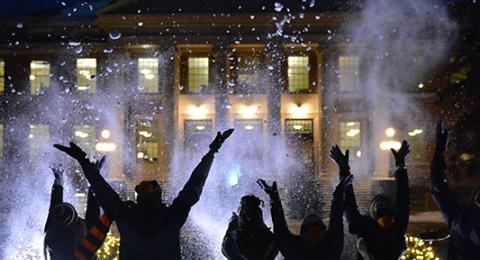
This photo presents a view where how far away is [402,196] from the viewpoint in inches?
224

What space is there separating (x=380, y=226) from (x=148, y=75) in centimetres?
2960

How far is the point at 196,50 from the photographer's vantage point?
33969 mm

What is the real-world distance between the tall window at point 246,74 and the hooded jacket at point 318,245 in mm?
28632

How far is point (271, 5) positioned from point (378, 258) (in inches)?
1130

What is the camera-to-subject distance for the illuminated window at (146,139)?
33.6 m

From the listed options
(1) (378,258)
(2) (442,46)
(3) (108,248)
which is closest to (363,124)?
(2) (442,46)

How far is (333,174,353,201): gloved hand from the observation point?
5.13m

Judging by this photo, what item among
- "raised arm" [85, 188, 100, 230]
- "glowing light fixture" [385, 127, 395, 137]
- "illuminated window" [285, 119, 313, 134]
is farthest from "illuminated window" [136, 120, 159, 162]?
"raised arm" [85, 188, 100, 230]

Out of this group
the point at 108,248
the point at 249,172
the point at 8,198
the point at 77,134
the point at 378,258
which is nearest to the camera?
the point at 378,258

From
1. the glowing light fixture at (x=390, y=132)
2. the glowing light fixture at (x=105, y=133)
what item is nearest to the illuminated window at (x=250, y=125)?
the glowing light fixture at (x=390, y=132)

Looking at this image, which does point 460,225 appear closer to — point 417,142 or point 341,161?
point 341,161

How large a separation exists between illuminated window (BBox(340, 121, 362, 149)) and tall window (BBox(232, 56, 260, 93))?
5.36 metres

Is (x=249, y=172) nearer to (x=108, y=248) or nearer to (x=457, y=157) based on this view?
(x=457, y=157)

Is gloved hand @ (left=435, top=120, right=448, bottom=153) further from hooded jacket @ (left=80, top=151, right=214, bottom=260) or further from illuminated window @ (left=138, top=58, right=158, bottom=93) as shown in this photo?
illuminated window @ (left=138, top=58, right=158, bottom=93)
